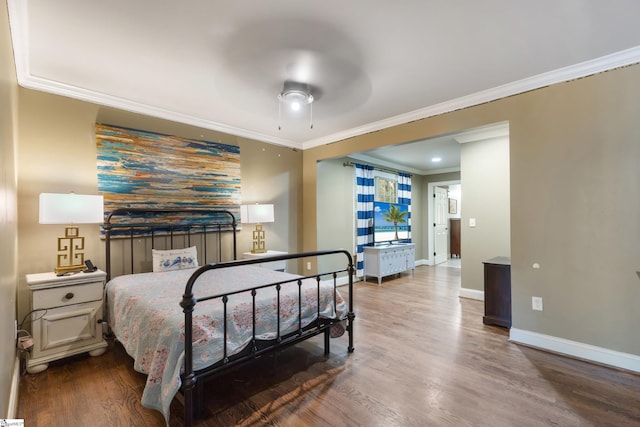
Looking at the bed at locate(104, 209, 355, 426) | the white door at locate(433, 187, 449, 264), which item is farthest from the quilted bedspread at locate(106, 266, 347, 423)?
the white door at locate(433, 187, 449, 264)

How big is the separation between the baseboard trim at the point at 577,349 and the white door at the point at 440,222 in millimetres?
5072

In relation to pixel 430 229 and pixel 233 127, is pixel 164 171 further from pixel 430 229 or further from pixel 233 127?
pixel 430 229

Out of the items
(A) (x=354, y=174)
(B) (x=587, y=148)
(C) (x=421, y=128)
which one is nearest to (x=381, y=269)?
(A) (x=354, y=174)

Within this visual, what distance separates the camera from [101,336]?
8.82ft

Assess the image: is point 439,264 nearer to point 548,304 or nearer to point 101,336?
point 548,304

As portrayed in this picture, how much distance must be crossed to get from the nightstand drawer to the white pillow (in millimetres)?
588

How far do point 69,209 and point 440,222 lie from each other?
25.9 ft

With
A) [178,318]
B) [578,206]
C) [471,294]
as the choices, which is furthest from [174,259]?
[471,294]

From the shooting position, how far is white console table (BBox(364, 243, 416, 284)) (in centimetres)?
562

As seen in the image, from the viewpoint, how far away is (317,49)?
2307mm

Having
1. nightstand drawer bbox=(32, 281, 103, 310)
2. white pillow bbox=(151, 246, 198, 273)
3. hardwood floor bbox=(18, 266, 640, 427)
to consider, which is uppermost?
white pillow bbox=(151, 246, 198, 273)

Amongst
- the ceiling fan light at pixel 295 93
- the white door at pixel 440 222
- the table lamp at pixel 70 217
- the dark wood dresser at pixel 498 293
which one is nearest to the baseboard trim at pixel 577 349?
the dark wood dresser at pixel 498 293

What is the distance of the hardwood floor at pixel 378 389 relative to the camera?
1.82 m

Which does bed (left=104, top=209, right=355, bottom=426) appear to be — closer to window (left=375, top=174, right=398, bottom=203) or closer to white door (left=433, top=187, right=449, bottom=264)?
window (left=375, top=174, right=398, bottom=203)
